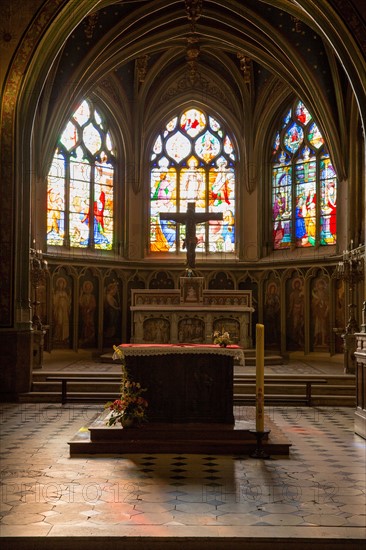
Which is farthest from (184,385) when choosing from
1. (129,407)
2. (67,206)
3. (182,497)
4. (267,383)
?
(67,206)

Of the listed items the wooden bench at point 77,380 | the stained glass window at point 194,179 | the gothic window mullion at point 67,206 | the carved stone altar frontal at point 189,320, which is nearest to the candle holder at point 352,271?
the carved stone altar frontal at point 189,320

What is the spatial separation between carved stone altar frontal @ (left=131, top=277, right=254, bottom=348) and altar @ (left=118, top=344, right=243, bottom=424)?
30.2 ft

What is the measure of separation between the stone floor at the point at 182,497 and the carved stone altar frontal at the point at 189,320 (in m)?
9.11

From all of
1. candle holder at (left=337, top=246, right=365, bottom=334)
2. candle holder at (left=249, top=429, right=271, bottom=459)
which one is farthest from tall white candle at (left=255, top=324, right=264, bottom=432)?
candle holder at (left=337, top=246, right=365, bottom=334)

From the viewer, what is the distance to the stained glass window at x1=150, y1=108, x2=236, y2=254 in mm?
24672

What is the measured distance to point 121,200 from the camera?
80.2 feet

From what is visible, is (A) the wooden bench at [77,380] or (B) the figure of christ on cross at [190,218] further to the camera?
(B) the figure of christ on cross at [190,218]

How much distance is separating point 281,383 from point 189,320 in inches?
179

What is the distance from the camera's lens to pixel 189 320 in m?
20.0

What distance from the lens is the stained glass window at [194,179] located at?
80.9ft

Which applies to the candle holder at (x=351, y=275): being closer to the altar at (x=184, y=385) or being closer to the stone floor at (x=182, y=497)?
the stone floor at (x=182, y=497)

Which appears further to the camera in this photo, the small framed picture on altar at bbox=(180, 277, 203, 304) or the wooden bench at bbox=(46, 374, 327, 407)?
the small framed picture on altar at bbox=(180, 277, 203, 304)

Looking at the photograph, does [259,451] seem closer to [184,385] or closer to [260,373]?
[260,373]

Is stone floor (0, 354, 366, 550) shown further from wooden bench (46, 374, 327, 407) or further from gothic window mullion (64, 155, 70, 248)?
gothic window mullion (64, 155, 70, 248)
